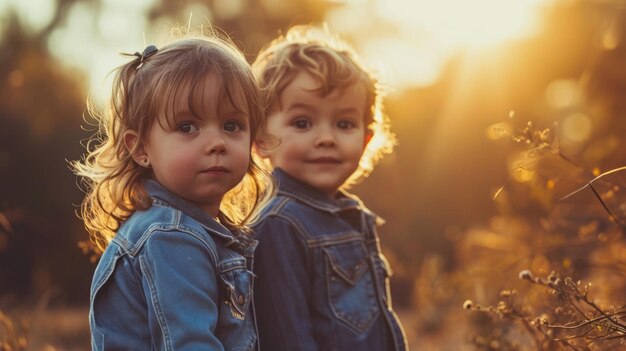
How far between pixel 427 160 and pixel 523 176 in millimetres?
7523

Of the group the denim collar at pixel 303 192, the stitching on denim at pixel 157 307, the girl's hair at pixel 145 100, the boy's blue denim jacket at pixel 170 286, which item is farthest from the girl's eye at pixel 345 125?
the stitching on denim at pixel 157 307

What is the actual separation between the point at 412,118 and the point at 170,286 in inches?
343

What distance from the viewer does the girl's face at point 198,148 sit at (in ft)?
7.14

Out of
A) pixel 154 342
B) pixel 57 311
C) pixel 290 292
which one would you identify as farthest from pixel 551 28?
pixel 154 342

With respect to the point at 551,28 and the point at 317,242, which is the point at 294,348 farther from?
the point at 551,28

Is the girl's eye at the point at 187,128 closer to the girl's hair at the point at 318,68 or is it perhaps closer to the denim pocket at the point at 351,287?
the girl's hair at the point at 318,68

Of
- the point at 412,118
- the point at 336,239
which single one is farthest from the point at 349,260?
the point at 412,118

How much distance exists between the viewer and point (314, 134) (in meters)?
2.80

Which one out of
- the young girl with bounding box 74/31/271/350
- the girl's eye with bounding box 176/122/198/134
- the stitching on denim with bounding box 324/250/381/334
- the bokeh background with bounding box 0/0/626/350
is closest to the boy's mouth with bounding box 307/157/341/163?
the stitching on denim with bounding box 324/250/381/334

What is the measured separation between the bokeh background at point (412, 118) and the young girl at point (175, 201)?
7.77ft

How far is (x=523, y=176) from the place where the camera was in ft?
9.73

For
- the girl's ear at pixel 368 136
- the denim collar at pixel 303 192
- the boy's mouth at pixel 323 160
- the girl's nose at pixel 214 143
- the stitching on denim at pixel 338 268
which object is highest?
the girl's ear at pixel 368 136

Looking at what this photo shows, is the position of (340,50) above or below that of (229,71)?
above

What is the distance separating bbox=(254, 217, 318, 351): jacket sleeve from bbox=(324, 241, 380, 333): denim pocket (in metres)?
0.09
